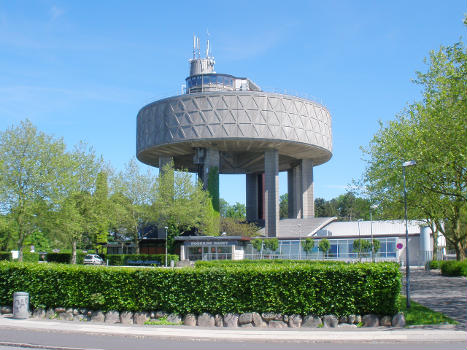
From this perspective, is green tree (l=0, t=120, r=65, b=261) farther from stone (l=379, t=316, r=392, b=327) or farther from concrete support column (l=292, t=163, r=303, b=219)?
concrete support column (l=292, t=163, r=303, b=219)

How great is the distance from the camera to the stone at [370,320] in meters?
17.8

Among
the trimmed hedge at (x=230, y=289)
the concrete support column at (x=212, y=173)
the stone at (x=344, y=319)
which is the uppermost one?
the concrete support column at (x=212, y=173)

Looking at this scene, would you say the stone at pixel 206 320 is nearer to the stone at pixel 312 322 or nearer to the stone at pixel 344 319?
the stone at pixel 312 322

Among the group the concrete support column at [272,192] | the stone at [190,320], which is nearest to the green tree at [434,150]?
the stone at [190,320]

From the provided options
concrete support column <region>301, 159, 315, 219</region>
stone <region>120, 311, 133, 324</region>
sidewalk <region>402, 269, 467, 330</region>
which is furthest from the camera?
concrete support column <region>301, 159, 315, 219</region>

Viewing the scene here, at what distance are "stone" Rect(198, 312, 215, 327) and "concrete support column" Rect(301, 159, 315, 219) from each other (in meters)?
63.6

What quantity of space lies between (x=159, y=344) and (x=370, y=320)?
774 cm

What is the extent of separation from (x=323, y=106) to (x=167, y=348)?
67092 millimetres

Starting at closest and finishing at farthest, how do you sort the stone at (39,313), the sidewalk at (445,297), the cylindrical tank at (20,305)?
the cylindrical tank at (20,305) < the sidewalk at (445,297) < the stone at (39,313)

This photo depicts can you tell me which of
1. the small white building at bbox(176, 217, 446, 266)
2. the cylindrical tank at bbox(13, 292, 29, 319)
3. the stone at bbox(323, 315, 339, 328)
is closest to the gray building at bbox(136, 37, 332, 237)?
the small white building at bbox(176, 217, 446, 266)

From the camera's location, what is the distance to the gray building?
69.0 m

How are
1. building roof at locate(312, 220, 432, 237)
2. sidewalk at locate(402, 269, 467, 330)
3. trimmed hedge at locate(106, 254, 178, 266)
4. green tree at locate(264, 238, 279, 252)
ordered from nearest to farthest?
sidewalk at locate(402, 269, 467, 330) → trimmed hedge at locate(106, 254, 178, 266) → green tree at locate(264, 238, 279, 252) → building roof at locate(312, 220, 432, 237)

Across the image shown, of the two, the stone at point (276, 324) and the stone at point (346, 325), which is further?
the stone at point (276, 324)

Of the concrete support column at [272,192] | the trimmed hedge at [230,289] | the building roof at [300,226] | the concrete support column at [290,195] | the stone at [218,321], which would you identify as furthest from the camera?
the concrete support column at [290,195]
